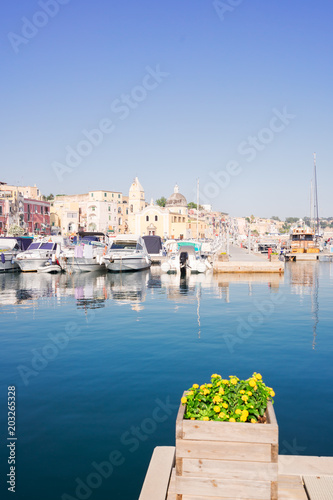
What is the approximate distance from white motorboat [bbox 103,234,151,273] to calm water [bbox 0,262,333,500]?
16106 mm

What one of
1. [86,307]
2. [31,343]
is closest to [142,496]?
[31,343]

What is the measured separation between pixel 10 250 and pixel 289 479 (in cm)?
4603

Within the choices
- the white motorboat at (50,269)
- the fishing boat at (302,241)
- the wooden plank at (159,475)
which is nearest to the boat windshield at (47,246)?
the white motorboat at (50,269)

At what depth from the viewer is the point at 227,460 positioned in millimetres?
4234

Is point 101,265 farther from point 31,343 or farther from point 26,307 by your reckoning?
point 31,343

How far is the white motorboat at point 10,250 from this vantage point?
142 ft

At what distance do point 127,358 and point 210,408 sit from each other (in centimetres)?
839

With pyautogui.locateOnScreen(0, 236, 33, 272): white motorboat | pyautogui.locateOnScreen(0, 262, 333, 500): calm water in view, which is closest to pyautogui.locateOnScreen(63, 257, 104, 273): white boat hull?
pyautogui.locateOnScreen(0, 236, 33, 272): white motorboat

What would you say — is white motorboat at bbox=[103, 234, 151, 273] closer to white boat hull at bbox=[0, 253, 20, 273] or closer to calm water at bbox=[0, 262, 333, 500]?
white boat hull at bbox=[0, 253, 20, 273]

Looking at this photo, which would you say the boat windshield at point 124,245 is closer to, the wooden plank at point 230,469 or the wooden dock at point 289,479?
the wooden dock at point 289,479

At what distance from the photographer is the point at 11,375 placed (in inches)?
443

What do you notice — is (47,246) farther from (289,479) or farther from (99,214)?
(99,214)

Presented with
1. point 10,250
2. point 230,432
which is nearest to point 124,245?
point 10,250

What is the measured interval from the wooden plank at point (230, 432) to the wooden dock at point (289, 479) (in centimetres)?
47
